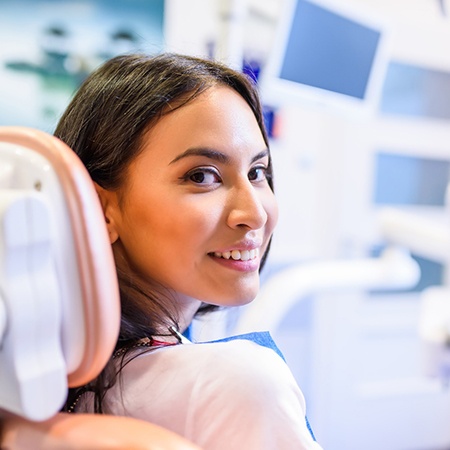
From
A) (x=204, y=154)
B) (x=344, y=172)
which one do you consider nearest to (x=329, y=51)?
(x=204, y=154)

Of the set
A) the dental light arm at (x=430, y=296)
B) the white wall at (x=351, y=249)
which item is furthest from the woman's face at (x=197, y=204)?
the white wall at (x=351, y=249)

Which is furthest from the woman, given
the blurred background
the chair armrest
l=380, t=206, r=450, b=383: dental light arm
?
the blurred background

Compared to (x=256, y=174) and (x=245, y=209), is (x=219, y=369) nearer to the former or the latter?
(x=245, y=209)

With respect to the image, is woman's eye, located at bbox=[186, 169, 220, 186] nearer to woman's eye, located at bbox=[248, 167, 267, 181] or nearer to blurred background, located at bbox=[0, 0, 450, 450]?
woman's eye, located at bbox=[248, 167, 267, 181]

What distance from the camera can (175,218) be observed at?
757mm

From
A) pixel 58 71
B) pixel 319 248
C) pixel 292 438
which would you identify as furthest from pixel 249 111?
pixel 319 248

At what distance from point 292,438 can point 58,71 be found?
1743 millimetres

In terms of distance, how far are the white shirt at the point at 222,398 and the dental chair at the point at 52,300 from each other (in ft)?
0.42

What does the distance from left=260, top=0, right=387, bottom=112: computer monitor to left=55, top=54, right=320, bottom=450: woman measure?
730mm

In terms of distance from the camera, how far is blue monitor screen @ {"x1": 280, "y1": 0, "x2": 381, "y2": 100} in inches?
62.1

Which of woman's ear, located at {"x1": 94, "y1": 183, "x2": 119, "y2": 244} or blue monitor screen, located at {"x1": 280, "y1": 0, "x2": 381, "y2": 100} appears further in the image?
blue monitor screen, located at {"x1": 280, "y1": 0, "x2": 381, "y2": 100}

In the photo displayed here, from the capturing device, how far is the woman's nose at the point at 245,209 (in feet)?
2.52

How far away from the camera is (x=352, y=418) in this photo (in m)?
2.86

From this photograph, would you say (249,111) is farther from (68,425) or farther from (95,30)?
(95,30)
